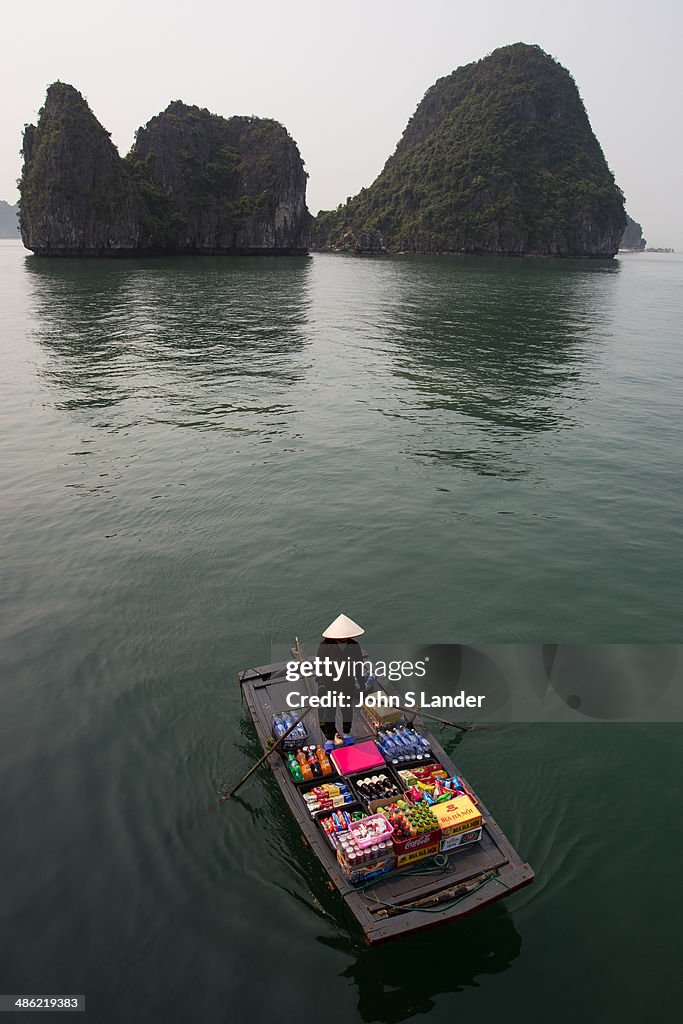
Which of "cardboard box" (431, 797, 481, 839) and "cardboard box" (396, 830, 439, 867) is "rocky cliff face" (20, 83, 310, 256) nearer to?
"cardboard box" (431, 797, 481, 839)

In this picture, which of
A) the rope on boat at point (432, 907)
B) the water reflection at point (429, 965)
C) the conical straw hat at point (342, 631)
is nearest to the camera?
the water reflection at point (429, 965)

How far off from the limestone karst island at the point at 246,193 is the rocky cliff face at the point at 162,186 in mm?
303

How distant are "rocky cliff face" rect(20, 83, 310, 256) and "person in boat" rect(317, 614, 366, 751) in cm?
14192

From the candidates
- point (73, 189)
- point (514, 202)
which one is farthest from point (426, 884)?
point (514, 202)

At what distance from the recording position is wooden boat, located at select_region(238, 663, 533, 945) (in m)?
7.45

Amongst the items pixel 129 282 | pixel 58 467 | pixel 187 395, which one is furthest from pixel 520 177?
pixel 58 467

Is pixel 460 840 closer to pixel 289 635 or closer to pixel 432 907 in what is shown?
→ pixel 432 907

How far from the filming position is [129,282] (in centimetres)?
8438

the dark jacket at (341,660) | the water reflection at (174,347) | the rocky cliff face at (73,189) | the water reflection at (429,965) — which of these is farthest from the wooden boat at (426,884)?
the rocky cliff face at (73,189)

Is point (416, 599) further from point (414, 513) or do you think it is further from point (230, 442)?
point (230, 442)

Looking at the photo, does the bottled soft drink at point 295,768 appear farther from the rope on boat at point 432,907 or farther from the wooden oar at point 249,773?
the rope on boat at point 432,907

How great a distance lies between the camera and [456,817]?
8.36 meters

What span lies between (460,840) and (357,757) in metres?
2.18

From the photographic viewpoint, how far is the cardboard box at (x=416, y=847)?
811 cm
